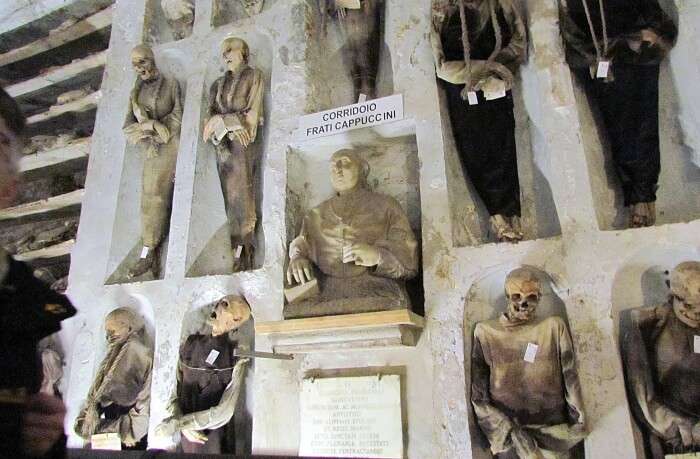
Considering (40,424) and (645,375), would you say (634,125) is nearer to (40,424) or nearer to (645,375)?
(645,375)

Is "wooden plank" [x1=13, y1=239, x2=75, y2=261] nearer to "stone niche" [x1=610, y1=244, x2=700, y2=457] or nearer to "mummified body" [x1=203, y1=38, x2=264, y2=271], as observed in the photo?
"mummified body" [x1=203, y1=38, x2=264, y2=271]

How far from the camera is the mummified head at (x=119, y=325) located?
14.3ft

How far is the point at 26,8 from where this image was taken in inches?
252

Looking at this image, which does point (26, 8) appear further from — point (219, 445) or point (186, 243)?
point (219, 445)

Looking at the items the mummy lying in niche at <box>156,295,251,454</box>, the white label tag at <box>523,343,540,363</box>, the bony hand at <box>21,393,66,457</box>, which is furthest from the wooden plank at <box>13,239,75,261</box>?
the bony hand at <box>21,393,66,457</box>

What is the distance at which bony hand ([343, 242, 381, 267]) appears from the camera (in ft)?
10.8

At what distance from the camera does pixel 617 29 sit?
349 centimetres

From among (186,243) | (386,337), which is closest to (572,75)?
(386,337)

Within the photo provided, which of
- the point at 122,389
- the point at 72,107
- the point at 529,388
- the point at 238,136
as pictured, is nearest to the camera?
the point at 529,388

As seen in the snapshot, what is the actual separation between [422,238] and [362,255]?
0.54 m

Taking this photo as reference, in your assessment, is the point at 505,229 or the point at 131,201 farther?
the point at 131,201

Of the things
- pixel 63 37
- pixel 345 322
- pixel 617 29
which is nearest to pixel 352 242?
pixel 345 322

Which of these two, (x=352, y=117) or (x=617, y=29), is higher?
(x=617, y=29)

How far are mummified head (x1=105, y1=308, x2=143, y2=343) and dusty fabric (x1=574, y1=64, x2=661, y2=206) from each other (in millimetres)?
3656
